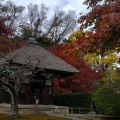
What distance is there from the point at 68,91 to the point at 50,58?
3.86m

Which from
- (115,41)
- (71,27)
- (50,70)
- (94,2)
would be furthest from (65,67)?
(71,27)

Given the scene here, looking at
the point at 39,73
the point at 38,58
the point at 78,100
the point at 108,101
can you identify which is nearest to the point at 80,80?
A: the point at 78,100

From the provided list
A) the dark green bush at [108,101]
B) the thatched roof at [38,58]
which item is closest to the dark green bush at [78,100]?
the thatched roof at [38,58]

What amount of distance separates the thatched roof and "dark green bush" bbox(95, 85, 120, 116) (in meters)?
3.37

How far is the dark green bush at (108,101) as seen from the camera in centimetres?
1435

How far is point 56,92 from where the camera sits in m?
23.5

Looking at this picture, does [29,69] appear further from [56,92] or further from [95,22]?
[56,92]

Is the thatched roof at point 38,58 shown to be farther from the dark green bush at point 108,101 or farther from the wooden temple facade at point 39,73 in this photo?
the dark green bush at point 108,101

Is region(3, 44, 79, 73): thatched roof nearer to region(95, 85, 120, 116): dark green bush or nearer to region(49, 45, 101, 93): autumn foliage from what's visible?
region(49, 45, 101, 93): autumn foliage

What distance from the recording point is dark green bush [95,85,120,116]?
14345 mm

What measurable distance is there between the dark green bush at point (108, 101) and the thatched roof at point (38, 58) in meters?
3.37

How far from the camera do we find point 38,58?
17.4 metres

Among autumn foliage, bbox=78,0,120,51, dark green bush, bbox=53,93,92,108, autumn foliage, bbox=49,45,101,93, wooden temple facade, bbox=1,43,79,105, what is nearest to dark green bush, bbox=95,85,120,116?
wooden temple facade, bbox=1,43,79,105

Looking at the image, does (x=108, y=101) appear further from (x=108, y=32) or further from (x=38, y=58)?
(x=108, y=32)
